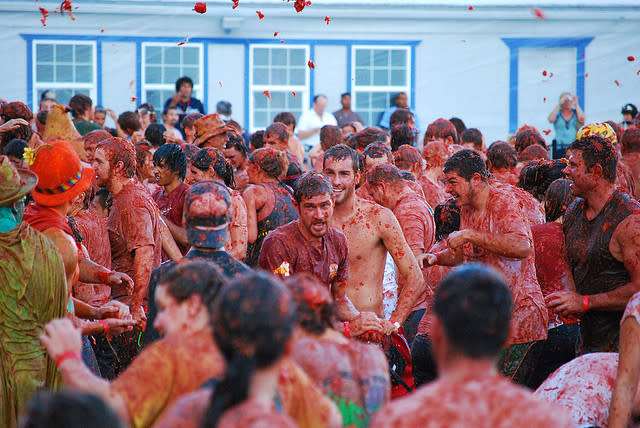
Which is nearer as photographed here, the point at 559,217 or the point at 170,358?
the point at 170,358

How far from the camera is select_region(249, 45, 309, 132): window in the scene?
57.0 ft

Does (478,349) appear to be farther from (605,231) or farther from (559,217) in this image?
(559,217)

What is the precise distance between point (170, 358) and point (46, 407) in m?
0.81

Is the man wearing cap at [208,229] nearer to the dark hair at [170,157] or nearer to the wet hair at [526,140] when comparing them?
the dark hair at [170,157]

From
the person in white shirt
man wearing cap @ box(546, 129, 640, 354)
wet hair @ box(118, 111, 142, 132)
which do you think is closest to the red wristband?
man wearing cap @ box(546, 129, 640, 354)

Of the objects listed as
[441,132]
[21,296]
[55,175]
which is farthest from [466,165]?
[441,132]

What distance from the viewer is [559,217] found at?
6746mm

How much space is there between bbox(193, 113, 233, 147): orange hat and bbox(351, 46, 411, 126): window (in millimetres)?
9171

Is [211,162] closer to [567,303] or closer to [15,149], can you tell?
[15,149]

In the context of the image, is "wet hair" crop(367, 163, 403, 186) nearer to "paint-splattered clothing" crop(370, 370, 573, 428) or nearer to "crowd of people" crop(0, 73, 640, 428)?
"crowd of people" crop(0, 73, 640, 428)

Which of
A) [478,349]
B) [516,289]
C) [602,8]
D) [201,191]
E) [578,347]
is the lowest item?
[578,347]

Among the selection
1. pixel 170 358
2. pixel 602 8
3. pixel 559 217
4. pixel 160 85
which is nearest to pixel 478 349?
pixel 170 358

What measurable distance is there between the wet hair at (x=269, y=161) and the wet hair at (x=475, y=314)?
15.0ft

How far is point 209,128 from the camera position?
8742mm
